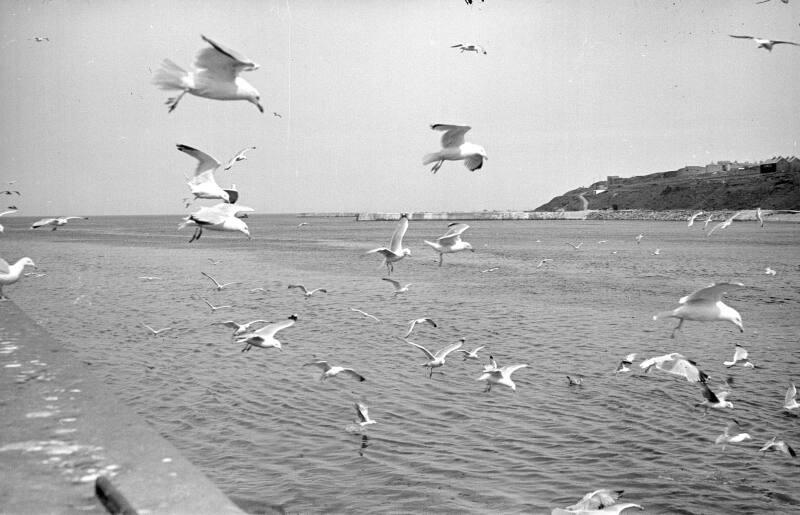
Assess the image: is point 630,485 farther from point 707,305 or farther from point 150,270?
point 150,270

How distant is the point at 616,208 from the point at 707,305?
15818cm

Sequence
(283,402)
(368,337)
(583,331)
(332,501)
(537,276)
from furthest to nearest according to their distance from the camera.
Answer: (537,276)
(583,331)
(368,337)
(283,402)
(332,501)

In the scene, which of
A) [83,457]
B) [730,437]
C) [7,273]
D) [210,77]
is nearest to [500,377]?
[730,437]

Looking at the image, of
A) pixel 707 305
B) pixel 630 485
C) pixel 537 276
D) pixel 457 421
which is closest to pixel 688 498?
pixel 630 485

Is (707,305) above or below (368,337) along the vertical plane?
above

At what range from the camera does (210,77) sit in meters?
5.80

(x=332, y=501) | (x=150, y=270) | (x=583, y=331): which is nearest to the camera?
(x=332, y=501)

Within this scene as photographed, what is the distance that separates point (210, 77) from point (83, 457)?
3525mm

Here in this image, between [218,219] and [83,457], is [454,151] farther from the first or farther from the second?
[83,457]

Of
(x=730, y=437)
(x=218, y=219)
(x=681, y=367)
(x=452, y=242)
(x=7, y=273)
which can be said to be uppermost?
(x=218, y=219)

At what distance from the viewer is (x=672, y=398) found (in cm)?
1106

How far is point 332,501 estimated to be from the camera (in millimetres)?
7121

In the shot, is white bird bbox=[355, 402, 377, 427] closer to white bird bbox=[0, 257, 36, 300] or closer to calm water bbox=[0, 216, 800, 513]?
calm water bbox=[0, 216, 800, 513]

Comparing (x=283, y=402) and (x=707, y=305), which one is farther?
(x=283, y=402)
